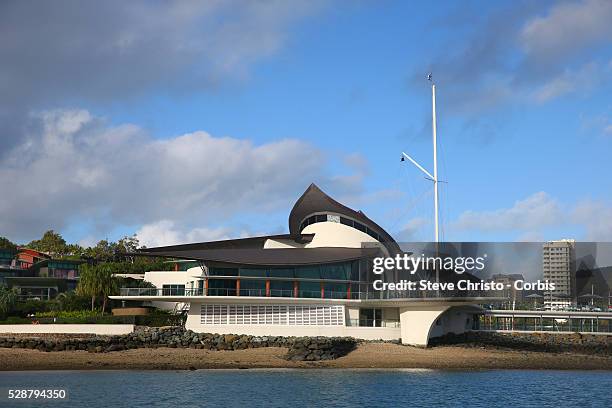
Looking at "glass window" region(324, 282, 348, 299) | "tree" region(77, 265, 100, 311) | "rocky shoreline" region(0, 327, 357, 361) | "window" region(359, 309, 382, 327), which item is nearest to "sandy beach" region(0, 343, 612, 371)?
"rocky shoreline" region(0, 327, 357, 361)

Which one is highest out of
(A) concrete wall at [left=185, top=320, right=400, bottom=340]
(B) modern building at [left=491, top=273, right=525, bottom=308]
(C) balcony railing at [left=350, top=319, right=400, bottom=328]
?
(B) modern building at [left=491, top=273, right=525, bottom=308]

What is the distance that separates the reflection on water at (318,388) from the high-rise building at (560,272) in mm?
17686

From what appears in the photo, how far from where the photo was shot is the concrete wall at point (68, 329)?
2275 inches

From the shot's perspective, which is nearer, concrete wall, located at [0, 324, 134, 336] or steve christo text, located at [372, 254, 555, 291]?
steve christo text, located at [372, 254, 555, 291]

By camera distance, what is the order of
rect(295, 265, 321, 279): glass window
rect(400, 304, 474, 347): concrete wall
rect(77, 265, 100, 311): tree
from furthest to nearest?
rect(77, 265, 100, 311): tree, rect(295, 265, 321, 279): glass window, rect(400, 304, 474, 347): concrete wall

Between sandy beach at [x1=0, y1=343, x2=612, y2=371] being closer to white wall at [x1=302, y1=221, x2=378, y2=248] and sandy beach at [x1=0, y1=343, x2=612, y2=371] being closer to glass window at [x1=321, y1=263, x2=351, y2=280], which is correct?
glass window at [x1=321, y1=263, x2=351, y2=280]

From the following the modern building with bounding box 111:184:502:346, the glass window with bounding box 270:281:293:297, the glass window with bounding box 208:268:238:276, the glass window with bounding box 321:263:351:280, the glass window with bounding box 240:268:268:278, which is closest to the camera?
the modern building with bounding box 111:184:502:346

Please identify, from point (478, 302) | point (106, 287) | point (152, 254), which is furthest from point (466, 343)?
point (106, 287)

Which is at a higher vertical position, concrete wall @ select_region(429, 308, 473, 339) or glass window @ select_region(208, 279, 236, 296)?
glass window @ select_region(208, 279, 236, 296)

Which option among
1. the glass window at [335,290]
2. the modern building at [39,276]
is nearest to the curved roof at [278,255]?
the glass window at [335,290]

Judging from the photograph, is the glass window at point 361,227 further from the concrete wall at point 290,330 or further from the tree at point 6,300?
the tree at point 6,300

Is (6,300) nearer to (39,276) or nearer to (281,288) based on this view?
(281,288)

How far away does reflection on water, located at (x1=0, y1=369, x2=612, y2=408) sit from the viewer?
124ft

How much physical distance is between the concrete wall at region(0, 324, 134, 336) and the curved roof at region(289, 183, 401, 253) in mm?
19590
